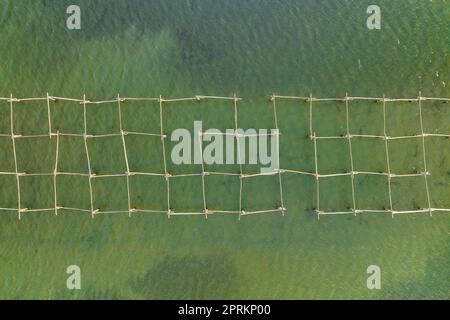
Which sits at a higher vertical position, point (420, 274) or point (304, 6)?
point (304, 6)

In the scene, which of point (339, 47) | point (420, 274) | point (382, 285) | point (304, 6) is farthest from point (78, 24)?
point (420, 274)

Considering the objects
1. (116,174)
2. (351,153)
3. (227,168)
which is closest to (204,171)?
(227,168)

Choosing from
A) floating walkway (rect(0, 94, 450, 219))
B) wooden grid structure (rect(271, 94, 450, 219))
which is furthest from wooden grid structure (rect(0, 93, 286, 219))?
wooden grid structure (rect(271, 94, 450, 219))

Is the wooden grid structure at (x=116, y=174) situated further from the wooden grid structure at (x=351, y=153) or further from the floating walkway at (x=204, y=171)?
the wooden grid structure at (x=351, y=153)

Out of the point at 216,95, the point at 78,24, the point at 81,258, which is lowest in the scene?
the point at 81,258

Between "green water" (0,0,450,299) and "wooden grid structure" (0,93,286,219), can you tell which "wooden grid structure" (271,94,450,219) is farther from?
"wooden grid structure" (0,93,286,219)

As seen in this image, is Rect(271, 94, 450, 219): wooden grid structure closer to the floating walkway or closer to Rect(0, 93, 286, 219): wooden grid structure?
the floating walkway

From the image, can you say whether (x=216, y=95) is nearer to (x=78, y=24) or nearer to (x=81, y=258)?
(x=78, y=24)
